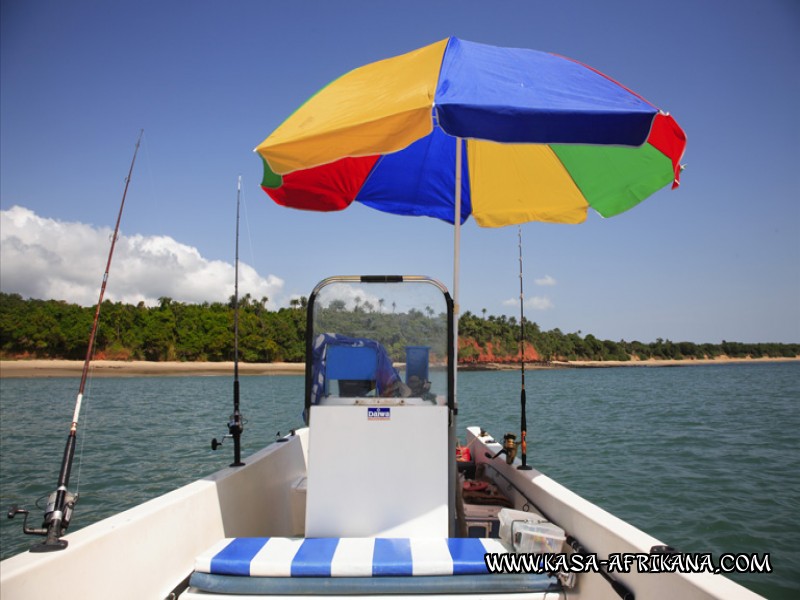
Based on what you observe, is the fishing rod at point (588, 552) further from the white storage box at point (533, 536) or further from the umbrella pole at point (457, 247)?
the umbrella pole at point (457, 247)

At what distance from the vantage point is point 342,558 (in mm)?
2057

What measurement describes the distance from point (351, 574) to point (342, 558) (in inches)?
3.5

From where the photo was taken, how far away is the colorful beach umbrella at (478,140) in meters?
2.03

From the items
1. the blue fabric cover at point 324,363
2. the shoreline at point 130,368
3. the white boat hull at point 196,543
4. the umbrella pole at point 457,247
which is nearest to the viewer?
the white boat hull at point 196,543

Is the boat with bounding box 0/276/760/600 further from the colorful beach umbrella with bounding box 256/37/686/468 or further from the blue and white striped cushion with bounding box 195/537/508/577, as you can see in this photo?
the colorful beach umbrella with bounding box 256/37/686/468

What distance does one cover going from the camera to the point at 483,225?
409cm

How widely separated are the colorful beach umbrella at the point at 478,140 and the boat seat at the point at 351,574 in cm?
167

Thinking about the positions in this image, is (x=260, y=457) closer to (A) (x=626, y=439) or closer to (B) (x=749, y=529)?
(B) (x=749, y=529)

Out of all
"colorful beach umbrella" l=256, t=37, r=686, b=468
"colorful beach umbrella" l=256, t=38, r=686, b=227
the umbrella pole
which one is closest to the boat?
the umbrella pole

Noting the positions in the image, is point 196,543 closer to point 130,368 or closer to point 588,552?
point 588,552

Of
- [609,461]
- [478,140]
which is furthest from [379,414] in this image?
[609,461]

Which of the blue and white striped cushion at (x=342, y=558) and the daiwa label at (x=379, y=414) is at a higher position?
the daiwa label at (x=379, y=414)

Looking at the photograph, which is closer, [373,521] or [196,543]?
[196,543]

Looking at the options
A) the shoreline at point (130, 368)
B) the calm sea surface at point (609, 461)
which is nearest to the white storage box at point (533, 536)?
the calm sea surface at point (609, 461)
